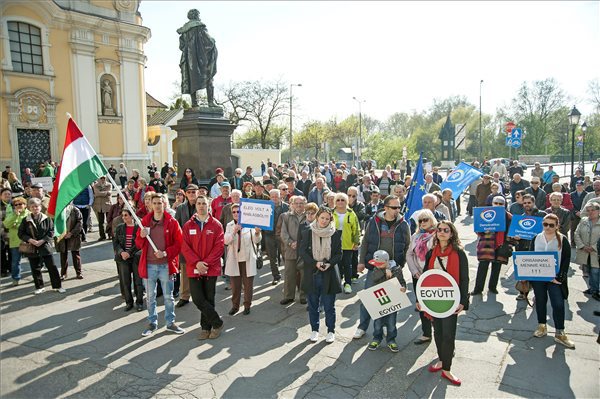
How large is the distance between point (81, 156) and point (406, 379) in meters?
5.35

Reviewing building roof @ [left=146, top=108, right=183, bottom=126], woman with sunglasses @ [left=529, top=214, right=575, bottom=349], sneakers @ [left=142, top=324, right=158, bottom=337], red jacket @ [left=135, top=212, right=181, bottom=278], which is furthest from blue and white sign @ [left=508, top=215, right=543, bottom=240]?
building roof @ [left=146, top=108, right=183, bottom=126]

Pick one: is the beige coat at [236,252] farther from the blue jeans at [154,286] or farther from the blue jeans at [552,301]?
the blue jeans at [552,301]

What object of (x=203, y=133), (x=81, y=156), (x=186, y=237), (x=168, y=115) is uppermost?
(x=168, y=115)

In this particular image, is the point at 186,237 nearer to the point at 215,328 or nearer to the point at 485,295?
the point at 215,328

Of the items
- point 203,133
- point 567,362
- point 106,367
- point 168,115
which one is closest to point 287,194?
point 203,133

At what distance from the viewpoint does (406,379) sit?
493 cm

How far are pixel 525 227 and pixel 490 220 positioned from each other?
0.61 metres

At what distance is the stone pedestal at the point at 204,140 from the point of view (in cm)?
1352

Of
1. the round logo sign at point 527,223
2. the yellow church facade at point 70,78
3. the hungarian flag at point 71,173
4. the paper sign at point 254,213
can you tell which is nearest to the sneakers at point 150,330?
the hungarian flag at point 71,173

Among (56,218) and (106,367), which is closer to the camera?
(106,367)

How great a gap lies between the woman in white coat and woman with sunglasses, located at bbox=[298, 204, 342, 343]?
128 centimetres

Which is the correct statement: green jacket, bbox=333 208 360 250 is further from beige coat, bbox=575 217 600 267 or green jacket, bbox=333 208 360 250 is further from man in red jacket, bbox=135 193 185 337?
beige coat, bbox=575 217 600 267

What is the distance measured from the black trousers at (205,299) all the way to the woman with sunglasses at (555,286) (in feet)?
15.0

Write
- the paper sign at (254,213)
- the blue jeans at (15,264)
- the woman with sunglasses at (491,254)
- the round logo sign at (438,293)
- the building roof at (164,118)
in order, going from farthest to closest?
the building roof at (164,118), the blue jeans at (15,264), the woman with sunglasses at (491,254), the paper sign at (254,213), the round logo sign at (438,293)
